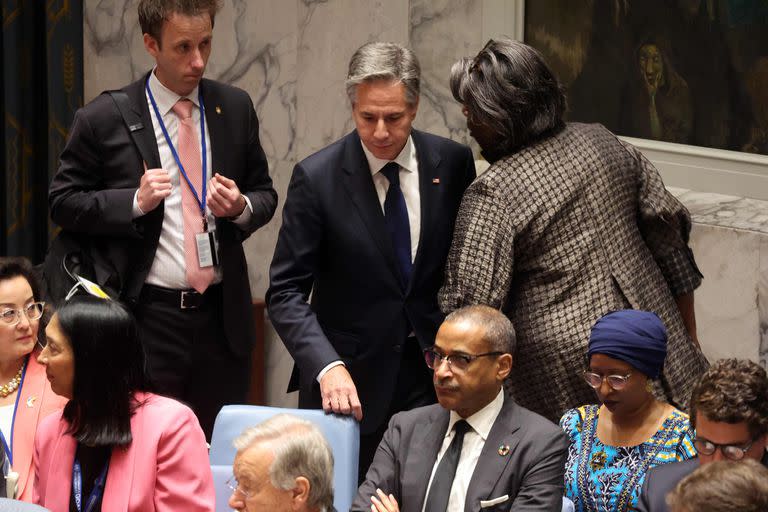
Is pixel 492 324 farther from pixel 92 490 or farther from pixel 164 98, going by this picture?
pixel 164 98

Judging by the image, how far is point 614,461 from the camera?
366cm

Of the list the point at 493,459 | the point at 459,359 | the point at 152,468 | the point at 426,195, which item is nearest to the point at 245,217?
the point at 426,195

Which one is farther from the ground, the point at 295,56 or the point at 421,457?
the point at 295,56

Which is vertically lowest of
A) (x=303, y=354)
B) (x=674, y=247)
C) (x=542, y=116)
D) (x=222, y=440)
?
(x=222, y=440)

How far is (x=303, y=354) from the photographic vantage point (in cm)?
391

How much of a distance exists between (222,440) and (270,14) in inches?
118

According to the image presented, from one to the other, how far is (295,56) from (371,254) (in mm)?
2563

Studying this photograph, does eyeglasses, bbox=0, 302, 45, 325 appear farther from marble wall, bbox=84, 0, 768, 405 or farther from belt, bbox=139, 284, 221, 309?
marble wall, bbox=84, 0, 768, 405

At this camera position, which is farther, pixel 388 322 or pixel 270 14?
pixel 270 14

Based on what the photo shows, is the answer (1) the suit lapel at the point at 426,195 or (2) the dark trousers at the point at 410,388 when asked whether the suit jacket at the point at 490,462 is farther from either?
(1) the suit lapel at the point at 426,195

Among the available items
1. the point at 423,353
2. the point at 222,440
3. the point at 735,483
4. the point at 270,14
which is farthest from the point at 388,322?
the point at 270,14

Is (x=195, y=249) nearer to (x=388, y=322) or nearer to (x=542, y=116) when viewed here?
(x=388, y=322)

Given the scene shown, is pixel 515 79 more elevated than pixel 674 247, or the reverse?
pixel 515 79

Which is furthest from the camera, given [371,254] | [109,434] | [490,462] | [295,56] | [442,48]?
[295,56]
